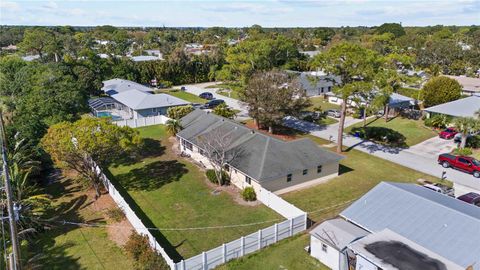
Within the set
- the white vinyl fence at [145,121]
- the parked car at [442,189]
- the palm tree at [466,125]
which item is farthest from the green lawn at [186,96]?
the parked car at [442,189]

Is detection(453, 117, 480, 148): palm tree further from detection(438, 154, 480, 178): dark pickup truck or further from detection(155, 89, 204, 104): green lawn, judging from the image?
detection(155, 89, 204, 104): green lawn

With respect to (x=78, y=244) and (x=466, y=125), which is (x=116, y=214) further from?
(x=466, y=125)

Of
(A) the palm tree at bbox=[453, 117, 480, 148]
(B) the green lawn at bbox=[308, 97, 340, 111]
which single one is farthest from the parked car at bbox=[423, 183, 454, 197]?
(B) the green lawn at bbox=[308, 97, 340, 111]

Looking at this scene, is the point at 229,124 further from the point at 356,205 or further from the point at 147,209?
the point at 356,205

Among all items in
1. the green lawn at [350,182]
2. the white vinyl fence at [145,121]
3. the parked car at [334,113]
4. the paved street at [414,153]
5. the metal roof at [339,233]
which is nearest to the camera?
the metal roof at [339,233]

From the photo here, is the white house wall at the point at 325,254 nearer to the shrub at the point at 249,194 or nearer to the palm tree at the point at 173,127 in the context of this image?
the shrub at the point at 249,194
